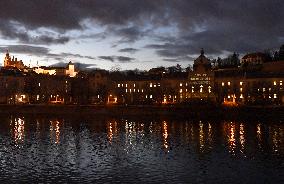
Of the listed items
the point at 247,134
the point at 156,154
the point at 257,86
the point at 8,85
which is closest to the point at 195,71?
the point at 257,86

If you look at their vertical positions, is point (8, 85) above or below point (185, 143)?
above

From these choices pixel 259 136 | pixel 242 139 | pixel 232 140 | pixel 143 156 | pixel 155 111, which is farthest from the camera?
pixel 155 111

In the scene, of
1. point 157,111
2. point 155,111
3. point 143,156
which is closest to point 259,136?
point 143,156

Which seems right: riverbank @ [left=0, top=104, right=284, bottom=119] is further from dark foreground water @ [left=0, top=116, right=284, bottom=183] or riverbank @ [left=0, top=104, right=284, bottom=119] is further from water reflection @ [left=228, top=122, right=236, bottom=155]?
dark foreground water @ [left=0, top=116, right=284, bottom=183]

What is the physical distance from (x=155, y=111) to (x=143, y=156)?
53.3 m

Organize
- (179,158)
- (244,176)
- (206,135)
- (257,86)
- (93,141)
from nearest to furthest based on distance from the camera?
1. (244,176)
2. (179,158)
3. (93,141)
4. (206,135)
5. (257,86)

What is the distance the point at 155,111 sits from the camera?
94.5 metres

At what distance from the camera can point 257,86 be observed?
5108 inches

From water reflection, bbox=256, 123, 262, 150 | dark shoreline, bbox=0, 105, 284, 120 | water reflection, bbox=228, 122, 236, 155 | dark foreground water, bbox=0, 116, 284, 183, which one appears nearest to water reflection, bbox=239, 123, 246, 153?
dark foreground water, bbox=0, 116, 284, 183

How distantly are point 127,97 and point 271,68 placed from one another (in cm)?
4748

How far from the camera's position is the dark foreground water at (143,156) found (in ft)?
107

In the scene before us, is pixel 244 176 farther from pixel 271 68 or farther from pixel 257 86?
pixel 271 68

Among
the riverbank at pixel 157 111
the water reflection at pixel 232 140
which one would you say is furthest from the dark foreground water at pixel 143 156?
the riverbank at pixel 157 111

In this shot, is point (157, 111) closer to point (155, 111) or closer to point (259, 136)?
point (155, 111)
